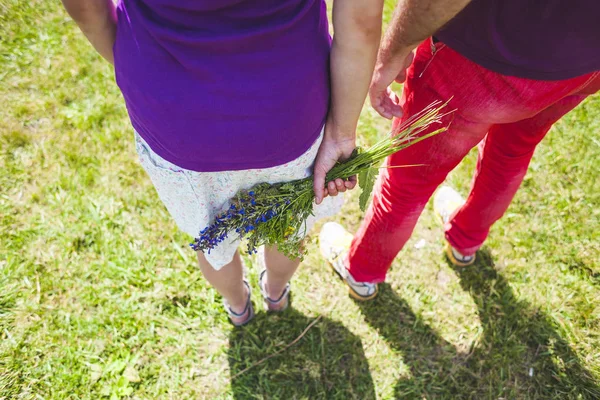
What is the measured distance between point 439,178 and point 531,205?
5.07 ft

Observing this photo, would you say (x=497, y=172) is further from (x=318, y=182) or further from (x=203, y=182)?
(x=203, y=182)

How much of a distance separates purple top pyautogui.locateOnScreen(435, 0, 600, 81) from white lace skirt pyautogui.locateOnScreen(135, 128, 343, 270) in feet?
1.87

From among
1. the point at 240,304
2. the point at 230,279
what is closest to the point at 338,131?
the point at 230,279

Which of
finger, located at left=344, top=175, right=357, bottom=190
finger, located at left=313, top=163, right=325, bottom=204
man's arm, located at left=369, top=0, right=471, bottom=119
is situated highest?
man's arm, located at left=369, top=0, right=471, bottom=119

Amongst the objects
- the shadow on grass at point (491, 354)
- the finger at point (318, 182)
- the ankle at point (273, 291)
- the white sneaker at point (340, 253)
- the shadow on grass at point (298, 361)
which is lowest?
the shadow on grass at point (491, 354)

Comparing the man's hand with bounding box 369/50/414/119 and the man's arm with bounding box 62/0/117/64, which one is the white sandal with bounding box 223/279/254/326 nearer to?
the man's hand with bounding box 369/50/414/119

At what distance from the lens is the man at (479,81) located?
123 cm

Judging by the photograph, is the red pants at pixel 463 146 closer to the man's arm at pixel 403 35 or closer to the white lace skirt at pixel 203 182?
the man's arm at pixel 403 35

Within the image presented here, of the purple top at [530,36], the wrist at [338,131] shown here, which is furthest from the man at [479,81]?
the wrist at [338,131]

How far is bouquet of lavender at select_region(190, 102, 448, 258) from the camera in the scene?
1.50 m

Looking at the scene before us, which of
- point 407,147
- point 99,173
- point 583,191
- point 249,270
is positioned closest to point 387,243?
point 407,147

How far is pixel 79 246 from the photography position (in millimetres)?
2670

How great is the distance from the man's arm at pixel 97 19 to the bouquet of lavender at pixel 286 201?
67 centimetres

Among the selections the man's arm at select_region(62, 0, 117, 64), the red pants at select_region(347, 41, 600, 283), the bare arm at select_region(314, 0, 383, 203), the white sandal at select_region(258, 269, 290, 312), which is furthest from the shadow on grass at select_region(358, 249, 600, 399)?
the man's arm at select_region(62, 0, 117, 64)
